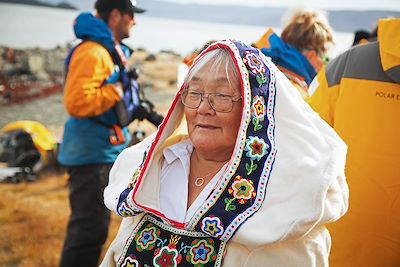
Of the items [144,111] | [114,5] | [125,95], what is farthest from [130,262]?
[114,5]

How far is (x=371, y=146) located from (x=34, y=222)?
3.19m

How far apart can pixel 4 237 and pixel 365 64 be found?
313 cm

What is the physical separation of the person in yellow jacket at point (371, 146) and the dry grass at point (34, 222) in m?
2.36

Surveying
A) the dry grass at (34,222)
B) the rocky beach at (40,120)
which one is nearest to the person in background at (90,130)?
the rocky beach at (40,120)

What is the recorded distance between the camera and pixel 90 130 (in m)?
2.69

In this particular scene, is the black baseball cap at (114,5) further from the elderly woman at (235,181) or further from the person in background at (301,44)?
the elderly woman at (235,181)

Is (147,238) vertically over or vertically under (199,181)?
under

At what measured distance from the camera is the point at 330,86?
178 cm

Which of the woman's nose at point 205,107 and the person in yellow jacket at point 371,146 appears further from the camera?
the person in yellow jacket at point 371,146

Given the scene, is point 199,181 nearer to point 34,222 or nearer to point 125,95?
point 125,95

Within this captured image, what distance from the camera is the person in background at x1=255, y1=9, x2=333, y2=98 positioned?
2.31 metres

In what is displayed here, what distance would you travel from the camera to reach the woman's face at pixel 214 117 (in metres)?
1.40

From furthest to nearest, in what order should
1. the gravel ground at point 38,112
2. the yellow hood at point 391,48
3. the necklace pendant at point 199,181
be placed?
the gravel ground at point 38,112 < the yellow hood at point 391,48 < the necklace pendant at point 199,181

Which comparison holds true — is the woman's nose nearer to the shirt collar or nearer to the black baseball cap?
the shirt collar
